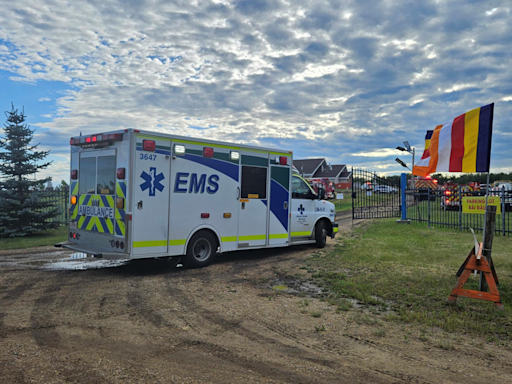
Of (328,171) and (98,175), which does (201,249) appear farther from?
(328,171)

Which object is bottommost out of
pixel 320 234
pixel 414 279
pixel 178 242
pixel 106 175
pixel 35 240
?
pixel 35 240

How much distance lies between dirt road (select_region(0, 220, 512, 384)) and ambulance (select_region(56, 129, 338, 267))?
917 millimetres

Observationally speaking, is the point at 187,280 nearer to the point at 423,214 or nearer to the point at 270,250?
the point at 270,250

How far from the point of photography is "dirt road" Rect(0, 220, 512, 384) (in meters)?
3.76

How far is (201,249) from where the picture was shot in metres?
8.80

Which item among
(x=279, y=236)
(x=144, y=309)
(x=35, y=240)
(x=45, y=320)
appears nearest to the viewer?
(x=45, y=320)

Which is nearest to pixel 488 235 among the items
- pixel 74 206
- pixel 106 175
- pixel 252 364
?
pixel 252 364

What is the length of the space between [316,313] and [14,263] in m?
6.90

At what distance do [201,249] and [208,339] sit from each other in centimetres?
423

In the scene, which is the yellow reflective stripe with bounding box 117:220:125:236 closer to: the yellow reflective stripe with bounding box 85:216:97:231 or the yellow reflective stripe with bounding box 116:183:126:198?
the yellow reflective stripe with bounding box 116:183:126:198

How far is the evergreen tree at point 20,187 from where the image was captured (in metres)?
13.4

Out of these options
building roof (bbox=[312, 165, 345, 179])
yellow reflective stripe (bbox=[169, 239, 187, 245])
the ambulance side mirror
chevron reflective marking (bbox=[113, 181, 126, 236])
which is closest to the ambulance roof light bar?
chevron reflective marking (bbox=[113, 181, 126, 236])

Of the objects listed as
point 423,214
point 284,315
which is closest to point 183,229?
point 284,315

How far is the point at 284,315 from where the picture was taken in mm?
5633
